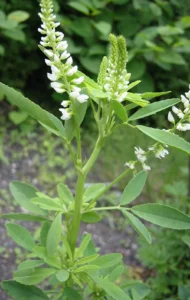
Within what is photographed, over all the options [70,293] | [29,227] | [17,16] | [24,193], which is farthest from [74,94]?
[17,16]

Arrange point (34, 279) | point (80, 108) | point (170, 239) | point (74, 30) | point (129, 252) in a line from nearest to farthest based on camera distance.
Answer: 1. point (80, 108)
2. point (34, 279)
3. point (170, 239)
4. point (129, 252)
5. point (74, 30)

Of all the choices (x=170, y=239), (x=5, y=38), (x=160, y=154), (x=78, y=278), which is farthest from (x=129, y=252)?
(x=5, y=38)

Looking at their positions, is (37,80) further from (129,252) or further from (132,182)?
(132,182)

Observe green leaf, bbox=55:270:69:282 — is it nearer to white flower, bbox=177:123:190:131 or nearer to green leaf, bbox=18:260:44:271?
green leaf, bbox=18:260:44:271

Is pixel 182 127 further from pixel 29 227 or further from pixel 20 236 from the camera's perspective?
pixel 29 227

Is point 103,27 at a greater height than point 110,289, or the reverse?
point 103,27

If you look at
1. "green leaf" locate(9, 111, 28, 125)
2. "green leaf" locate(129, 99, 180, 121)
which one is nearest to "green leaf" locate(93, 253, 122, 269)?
"green leaf" locate(129, 99, 180, 121)
